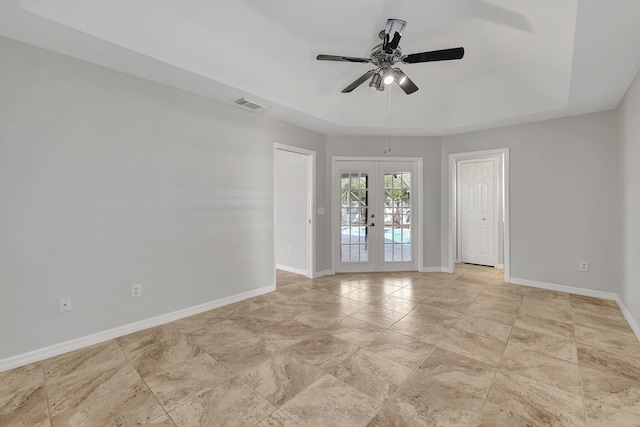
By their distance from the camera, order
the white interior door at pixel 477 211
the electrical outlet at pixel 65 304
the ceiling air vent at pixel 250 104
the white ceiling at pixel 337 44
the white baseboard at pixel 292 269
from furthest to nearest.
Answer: the white interior door at pixel 477 211, the white baseboard at pixel 292 269, the ceiling air vent at pixel 250 104, the electrical outlet at pixel 65 304, the white ceiling at pixel 337 44

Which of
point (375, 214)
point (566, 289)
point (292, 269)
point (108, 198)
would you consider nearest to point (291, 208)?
point (292, 269)

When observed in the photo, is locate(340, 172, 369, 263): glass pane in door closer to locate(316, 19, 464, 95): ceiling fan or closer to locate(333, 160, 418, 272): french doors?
locate(333, 160, 418, 272): french doors

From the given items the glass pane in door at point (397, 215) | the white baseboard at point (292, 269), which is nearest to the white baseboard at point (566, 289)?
the glass pane in door at point (397, 215)

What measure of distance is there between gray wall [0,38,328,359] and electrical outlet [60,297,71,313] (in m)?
0.04

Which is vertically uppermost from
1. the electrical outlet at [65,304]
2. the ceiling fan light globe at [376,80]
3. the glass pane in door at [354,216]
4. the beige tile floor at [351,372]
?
the ceiling fan light globe at [376,80]

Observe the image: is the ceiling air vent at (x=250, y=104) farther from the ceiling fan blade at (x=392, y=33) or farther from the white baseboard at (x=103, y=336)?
the white baseboard at (x=103, y=336)

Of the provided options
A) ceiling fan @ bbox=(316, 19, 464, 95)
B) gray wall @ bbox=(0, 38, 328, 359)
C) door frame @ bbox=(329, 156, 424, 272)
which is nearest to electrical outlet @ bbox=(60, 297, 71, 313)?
gray wall @ bbox=(0, 38, 328, 359)

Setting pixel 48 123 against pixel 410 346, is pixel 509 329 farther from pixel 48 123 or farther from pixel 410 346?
pixel 48 123

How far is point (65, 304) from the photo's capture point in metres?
2.42

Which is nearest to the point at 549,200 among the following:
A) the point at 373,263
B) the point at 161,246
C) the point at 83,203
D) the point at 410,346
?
the point at 373,263

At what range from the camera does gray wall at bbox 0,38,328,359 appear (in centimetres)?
222

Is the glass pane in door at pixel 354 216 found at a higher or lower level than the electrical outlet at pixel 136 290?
higher

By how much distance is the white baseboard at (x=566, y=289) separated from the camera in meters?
3.70

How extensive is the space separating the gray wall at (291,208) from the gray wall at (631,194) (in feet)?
13.2
